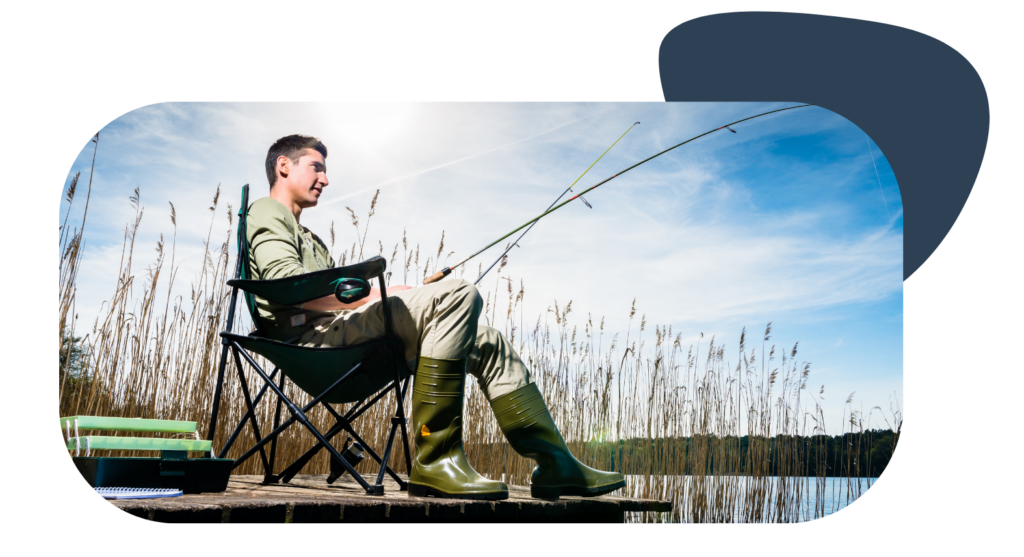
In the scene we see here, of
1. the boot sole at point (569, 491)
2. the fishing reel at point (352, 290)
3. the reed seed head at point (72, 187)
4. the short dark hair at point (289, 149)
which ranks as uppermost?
the short dark hair at point (289, 149)

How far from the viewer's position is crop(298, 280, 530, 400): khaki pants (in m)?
1.96

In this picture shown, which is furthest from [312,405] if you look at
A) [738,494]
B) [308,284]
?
[738,494]

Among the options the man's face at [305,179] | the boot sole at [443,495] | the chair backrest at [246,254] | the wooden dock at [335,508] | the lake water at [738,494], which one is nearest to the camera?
the wooden dock at [335,508]

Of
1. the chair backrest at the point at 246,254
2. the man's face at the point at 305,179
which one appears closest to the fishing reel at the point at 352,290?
the chair backrest at the point at 246,254

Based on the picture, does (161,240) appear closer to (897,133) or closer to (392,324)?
(392,324)

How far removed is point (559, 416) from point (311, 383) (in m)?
1.91

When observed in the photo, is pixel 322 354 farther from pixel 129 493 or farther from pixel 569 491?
pixel 569 491

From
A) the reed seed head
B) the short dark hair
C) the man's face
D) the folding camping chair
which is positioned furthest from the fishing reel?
the reed seed head

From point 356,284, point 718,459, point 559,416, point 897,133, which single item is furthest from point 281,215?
point 718,459

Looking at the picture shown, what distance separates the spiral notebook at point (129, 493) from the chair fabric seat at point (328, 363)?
48 centimetres

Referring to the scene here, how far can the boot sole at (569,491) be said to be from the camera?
2.12m

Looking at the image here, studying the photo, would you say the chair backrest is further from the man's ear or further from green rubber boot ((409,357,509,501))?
green rubber boot ((409,357,509,501))

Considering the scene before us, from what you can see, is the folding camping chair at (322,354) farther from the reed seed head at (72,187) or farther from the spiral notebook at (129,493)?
the reed seed head at (72,187)

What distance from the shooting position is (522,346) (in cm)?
386
